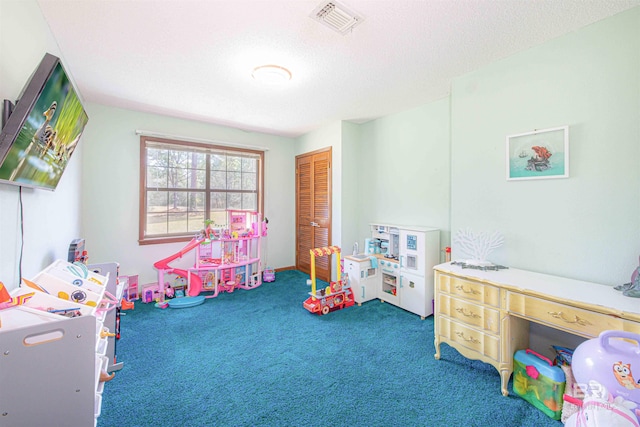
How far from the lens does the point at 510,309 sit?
185 centimetres

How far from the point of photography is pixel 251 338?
265 cm

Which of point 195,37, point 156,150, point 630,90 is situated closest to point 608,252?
point 630,90

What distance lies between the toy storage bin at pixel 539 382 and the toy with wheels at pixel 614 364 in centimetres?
29

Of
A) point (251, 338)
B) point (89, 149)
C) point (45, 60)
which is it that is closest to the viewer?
point (45, 60)

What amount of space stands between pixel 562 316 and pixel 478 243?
0.94 m

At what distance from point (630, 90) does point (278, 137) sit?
4.37 meters

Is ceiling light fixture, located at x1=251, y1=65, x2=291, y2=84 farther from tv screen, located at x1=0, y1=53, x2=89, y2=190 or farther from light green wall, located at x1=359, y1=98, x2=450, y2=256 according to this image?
light green wall, located at x1=359, y1=98, x2=450, y2=256

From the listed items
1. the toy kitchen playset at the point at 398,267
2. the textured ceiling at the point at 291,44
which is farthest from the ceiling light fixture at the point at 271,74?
the toy kitchen playset at the point at 398,267

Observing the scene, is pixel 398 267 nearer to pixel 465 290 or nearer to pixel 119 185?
pixel 465 290

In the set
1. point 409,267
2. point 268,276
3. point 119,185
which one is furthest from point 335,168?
point 119,185

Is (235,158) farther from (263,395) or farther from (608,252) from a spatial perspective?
(608,252)

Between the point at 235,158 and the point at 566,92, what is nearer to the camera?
the point at 566,92

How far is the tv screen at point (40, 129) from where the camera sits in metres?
1.18

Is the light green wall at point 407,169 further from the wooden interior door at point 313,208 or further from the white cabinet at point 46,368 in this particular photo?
the white cabinet at point 46,368
